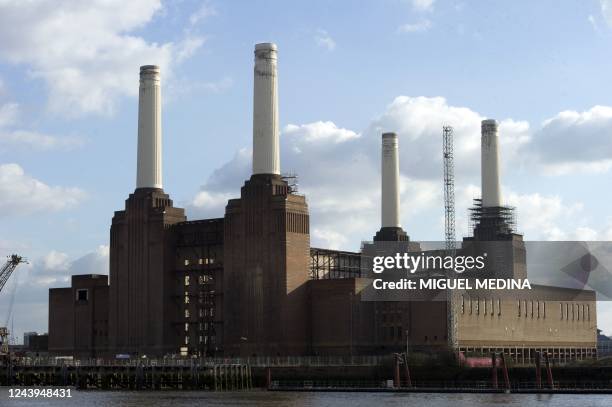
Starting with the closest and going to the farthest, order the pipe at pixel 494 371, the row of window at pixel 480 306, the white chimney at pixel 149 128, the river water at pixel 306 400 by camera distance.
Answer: the river water at pixel 306 400, the pipe at pixel 494 371, the row of window at pixel 480 306, the white chimney at pixel 149 128

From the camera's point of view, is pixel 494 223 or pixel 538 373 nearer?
pixel 538 373

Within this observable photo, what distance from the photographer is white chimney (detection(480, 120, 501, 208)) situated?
561 feet

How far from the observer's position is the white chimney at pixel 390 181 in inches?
6831

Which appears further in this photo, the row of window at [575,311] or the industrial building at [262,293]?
the row of window at [575,311]

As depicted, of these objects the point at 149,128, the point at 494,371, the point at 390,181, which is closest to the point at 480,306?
the point at 390,181

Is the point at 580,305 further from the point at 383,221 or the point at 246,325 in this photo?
the point at 246,325

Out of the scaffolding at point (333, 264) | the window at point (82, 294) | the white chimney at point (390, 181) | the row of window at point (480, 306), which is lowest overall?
the row of window at point (480, 306)

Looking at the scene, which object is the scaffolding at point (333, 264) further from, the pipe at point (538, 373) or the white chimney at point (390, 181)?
the pipe at point (538, 373)

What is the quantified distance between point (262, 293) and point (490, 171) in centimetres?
4302

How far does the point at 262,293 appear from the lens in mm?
142500

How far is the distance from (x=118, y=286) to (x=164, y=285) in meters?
7.15

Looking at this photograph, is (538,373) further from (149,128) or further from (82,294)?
(82,294)

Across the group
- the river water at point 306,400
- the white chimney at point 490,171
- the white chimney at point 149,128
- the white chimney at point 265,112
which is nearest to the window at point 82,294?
the white chimney at point 149,128

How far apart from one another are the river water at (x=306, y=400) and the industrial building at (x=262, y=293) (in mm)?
22751
